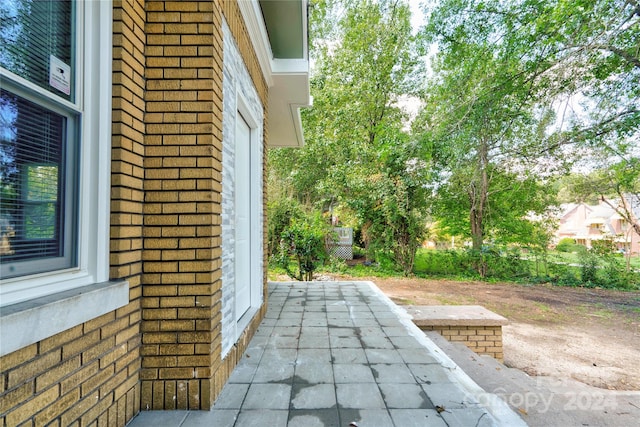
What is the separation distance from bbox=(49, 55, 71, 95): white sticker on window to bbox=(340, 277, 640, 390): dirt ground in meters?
5.26

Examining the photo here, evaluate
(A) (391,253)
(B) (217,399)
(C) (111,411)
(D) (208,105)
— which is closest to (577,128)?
(A) (391,253)

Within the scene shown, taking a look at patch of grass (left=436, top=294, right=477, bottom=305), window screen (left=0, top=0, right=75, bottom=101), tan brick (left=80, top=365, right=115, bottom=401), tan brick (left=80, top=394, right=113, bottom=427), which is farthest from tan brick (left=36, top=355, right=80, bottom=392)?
patch of grass (left=436, top=294, right=477, bottom=305)

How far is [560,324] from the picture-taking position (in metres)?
5.77

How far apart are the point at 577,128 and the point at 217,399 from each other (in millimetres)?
8462

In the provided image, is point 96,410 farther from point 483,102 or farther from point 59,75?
point 483,102

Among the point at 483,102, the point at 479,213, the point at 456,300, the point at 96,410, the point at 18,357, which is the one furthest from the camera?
the point at 479,213

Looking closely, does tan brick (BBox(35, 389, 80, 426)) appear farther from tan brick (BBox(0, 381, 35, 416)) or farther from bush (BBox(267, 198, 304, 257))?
bush (BBox(267, 198, 304, 257))

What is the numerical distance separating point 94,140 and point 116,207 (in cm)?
36

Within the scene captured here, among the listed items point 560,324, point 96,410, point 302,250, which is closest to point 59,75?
point 96,410

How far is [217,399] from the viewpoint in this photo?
205 cm

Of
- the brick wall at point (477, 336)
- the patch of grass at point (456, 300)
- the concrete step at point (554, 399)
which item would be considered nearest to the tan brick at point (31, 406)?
the concrete step at point (554, 399)

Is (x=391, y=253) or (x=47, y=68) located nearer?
(x=47, y=68)

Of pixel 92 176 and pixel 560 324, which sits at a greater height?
pixel 92 176

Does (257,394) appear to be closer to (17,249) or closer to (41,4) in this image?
(17,249)
